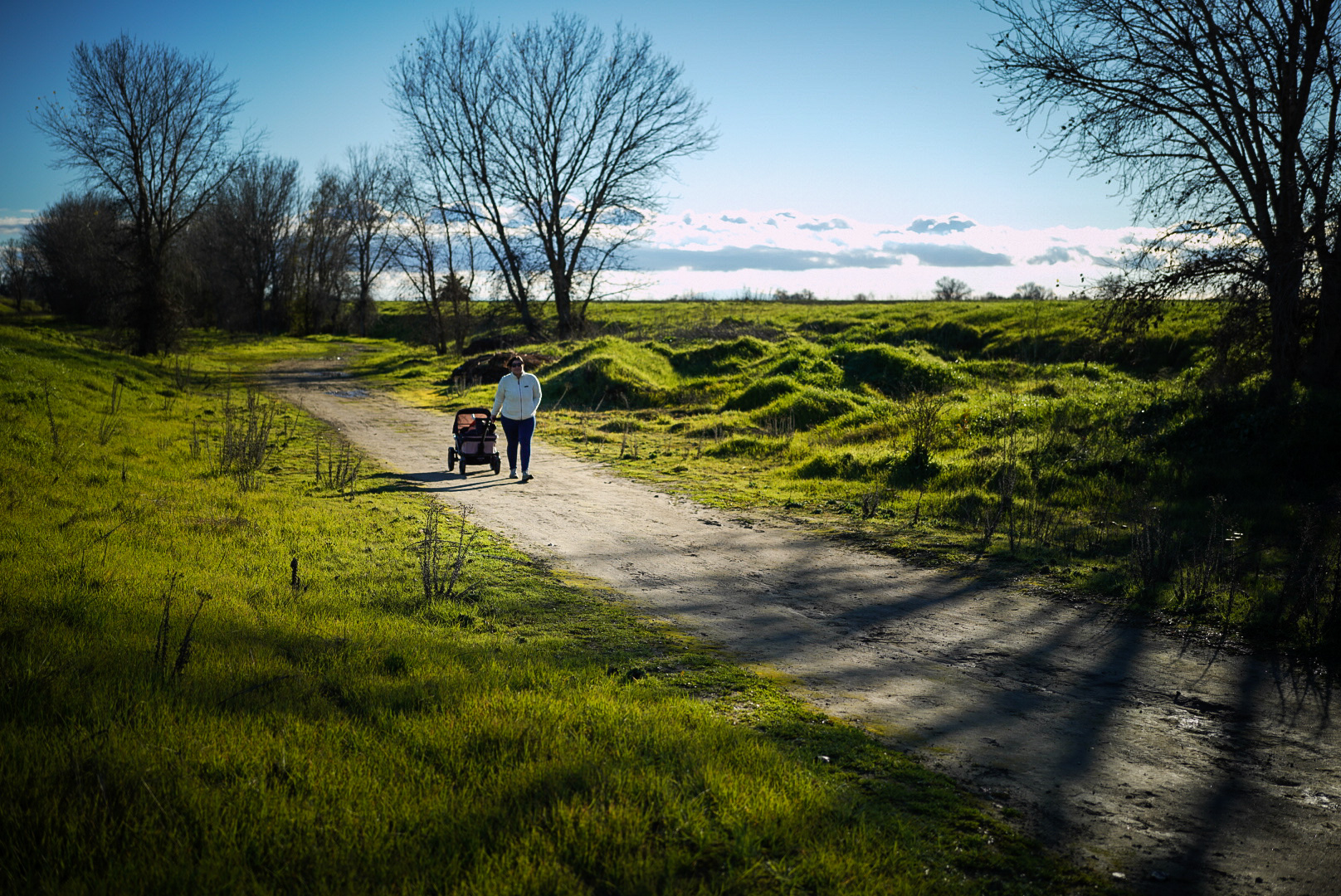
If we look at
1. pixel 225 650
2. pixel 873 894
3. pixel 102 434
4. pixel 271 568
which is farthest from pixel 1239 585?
pixel 102 434

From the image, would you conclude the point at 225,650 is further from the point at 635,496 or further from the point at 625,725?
the point at 635,496

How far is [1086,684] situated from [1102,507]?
6.73 metres

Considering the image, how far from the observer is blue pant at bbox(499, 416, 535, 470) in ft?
43.9

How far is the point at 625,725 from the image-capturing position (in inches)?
160

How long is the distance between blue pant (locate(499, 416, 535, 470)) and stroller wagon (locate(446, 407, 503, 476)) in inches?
10.9

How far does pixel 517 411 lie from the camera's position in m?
13.4

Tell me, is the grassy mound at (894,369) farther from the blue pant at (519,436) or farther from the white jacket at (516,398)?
the blue pant at (519,436)

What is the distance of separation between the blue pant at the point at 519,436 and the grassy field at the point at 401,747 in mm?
5718

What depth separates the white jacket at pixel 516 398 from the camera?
13.4 meters

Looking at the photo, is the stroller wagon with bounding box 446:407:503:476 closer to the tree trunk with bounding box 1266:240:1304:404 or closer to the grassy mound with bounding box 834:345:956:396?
the grassy mound with bounding box 834:345:956:396

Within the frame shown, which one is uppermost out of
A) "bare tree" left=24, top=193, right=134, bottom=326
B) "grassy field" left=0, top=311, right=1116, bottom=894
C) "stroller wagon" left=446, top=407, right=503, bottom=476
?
"bare tree" left=24, top=193, right=134, bottom=326

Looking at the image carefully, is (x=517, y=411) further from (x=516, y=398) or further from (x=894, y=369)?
(x=894, y=369)

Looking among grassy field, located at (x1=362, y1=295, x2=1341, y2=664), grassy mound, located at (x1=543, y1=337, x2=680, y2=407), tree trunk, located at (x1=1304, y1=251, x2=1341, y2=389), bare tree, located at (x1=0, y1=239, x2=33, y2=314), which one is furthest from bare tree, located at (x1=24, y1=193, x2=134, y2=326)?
tree trunk, located at (x1=1304, y1=251, x2=1341, y2=389)

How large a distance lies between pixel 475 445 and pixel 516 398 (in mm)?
1111
